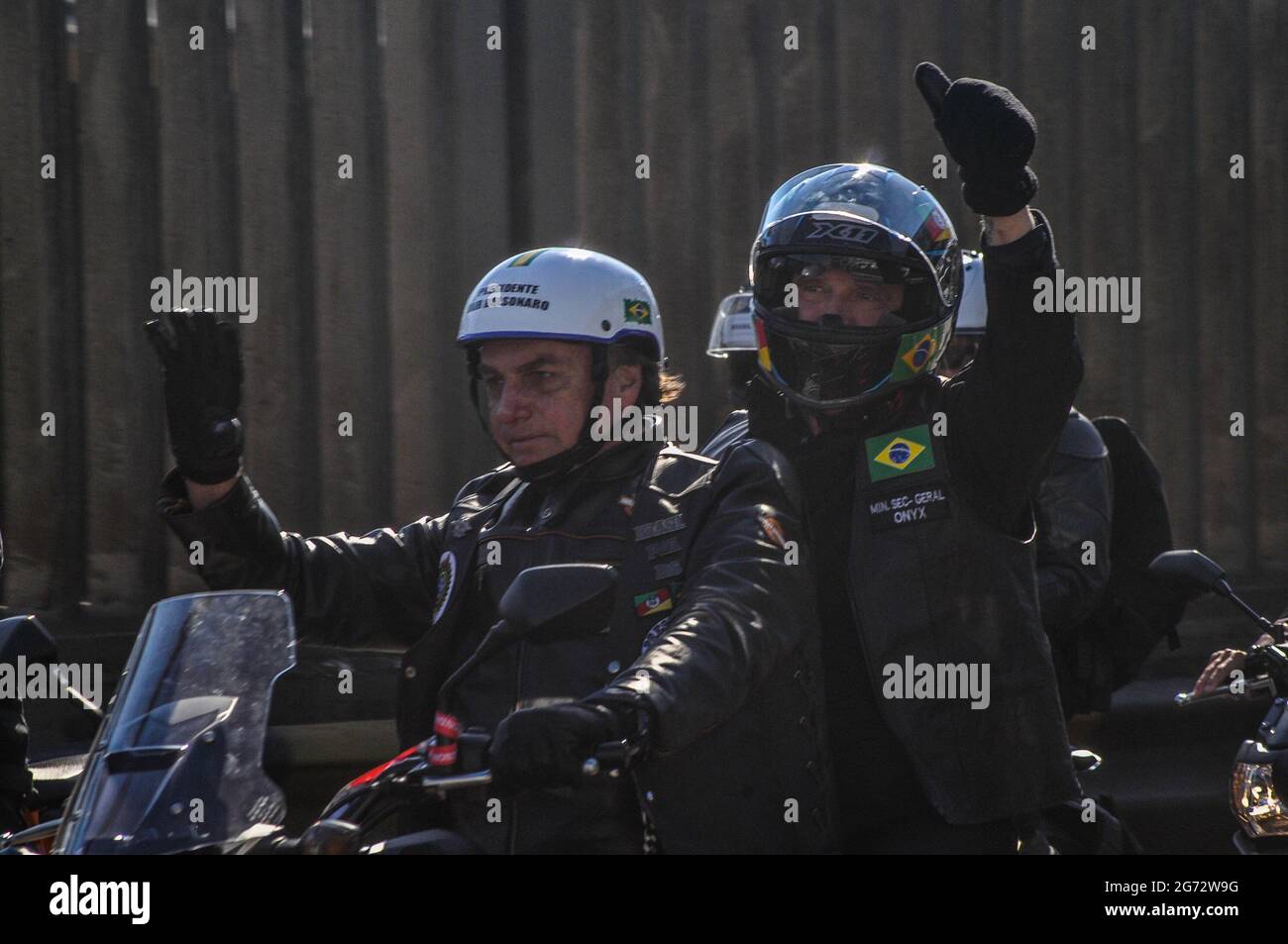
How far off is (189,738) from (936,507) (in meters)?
1.38

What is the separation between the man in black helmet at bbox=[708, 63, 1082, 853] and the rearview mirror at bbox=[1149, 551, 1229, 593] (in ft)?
2.42

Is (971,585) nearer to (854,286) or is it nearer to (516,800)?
(854,286)

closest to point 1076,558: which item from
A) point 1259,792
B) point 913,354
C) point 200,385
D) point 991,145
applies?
point 1259,792

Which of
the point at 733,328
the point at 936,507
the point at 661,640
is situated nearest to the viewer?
the point at 661,640

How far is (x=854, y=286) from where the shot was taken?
3.23m

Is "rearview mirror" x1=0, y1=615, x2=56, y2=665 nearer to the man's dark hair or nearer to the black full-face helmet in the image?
the man's dark hair

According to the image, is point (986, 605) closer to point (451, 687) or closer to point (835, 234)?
point (835, 234)

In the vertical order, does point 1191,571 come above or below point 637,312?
below

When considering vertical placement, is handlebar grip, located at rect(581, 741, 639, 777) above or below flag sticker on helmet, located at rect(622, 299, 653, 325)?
below

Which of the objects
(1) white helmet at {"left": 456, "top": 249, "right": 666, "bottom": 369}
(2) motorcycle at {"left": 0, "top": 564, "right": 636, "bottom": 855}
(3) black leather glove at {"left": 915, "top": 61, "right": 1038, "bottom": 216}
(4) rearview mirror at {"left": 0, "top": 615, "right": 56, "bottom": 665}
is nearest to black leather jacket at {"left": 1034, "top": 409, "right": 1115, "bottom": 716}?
(1) white helmet at {"left": 456, "top": 249, "right": 666, "bottom": 369}

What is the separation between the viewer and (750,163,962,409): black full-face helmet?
3.17 meters

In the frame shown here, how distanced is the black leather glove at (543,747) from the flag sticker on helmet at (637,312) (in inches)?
51.5

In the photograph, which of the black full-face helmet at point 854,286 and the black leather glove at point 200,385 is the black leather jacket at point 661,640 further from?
the black full-face helmet at point 854,286
